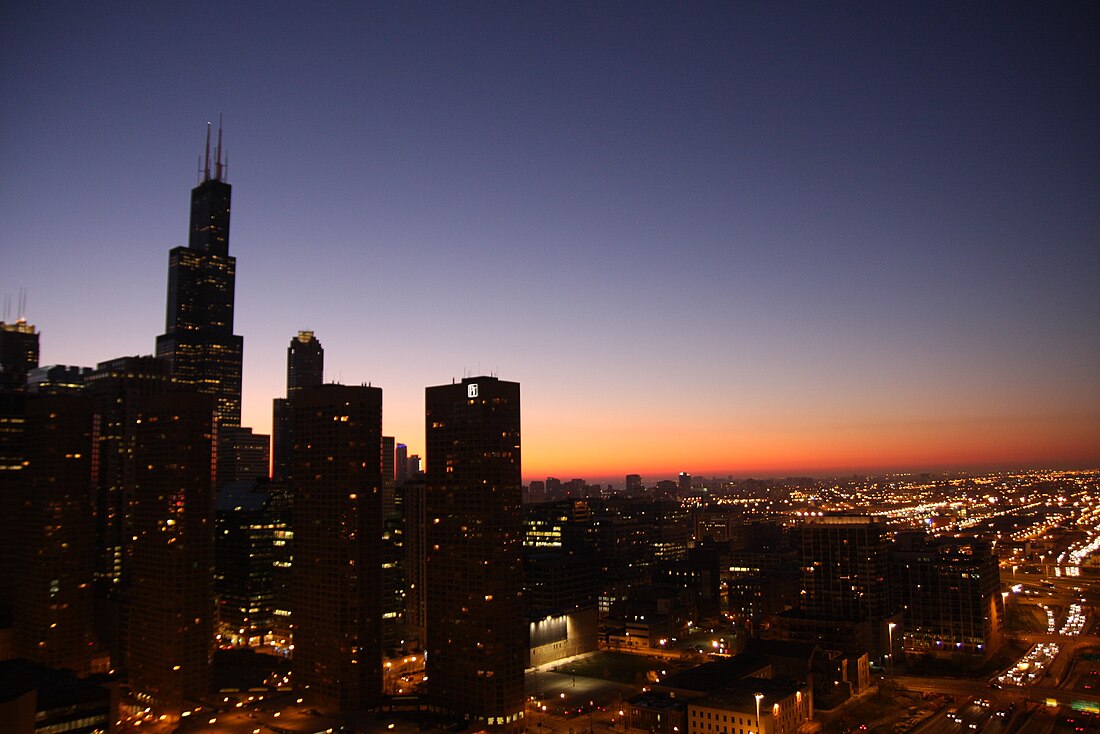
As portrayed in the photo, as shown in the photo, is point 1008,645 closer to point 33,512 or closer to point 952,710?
point 952,710

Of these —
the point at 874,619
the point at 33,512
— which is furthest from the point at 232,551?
the point at 874,619

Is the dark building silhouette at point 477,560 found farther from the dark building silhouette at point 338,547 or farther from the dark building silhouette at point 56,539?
the dark building silhouette at point 56,539

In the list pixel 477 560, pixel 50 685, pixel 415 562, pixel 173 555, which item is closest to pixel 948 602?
pixel 477 560

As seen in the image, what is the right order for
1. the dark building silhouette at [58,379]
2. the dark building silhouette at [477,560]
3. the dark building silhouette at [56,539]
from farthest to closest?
the dark building silhouette at [58,379] → the dark building silhouette at [56,539] → the dark building silhouette at [477,560]

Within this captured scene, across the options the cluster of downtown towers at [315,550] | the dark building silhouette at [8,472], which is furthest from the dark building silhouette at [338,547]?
the dark building silhouette at [8,472]

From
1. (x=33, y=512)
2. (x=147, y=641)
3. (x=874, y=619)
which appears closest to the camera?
(x=147, y=641)

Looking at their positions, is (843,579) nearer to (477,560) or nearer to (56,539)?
(477,560)

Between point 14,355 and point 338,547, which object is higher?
point 14,355
